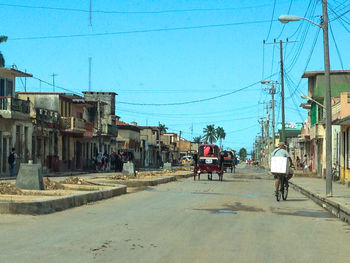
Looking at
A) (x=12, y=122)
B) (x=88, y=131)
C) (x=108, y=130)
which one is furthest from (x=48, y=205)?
(x=108, y=130)

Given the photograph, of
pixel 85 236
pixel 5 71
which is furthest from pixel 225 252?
pixel 5 71

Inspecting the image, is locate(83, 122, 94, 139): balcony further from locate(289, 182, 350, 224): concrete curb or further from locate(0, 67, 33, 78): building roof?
locate(289, 182, 350, 224): concrete curb

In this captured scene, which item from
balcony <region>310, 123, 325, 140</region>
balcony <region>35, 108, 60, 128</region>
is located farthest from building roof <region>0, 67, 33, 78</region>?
balcony <region>310, 123, 325, 140</region>

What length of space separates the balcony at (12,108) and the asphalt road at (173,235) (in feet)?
101

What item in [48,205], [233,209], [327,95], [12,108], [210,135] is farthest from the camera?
[210,135]

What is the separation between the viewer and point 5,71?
154ft

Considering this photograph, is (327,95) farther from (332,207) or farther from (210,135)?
(210,135)

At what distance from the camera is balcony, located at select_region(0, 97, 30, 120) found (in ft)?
147

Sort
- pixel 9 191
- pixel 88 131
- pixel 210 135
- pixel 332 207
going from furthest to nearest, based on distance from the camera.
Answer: pixel 210 135
pixel 88 131
pixel 332 207
pixel 9 191

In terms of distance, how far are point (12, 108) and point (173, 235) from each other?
122ft

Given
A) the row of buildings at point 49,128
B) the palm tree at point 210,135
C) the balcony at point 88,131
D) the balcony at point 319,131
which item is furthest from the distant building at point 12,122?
the palm tree at point 210,135

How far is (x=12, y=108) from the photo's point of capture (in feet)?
149

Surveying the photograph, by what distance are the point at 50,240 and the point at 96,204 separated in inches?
279

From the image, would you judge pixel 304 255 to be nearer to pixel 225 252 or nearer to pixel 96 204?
pixel 225 252
